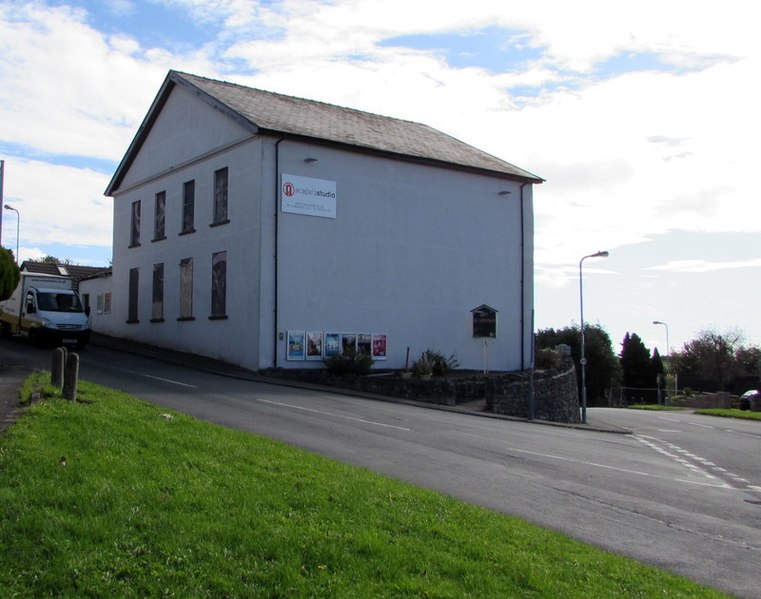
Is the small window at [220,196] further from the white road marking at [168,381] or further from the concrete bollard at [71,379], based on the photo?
the concrete bollard at [71,379]

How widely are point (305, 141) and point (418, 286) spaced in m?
7.83

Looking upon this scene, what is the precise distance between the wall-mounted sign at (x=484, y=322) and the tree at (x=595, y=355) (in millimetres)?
34546

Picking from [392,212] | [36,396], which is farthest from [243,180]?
[36,396]

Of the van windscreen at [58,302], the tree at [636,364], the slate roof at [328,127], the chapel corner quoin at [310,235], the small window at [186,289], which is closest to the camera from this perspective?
the chapel corner quoin at [310,235]

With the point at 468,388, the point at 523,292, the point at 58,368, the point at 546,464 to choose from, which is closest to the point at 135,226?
the point at 523,292

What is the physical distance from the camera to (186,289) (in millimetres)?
35312

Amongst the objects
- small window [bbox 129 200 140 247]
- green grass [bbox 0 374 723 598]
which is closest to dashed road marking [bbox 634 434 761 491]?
green grass [bbox 0 374 723 598]

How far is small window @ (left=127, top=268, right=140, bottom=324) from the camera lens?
39.8m

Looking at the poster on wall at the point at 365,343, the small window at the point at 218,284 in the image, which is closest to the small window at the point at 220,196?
the small window at the point at 218,284

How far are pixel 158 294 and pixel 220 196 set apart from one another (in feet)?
22.5

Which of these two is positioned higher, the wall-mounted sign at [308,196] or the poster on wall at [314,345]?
the wall-mounted sign at [308,196]

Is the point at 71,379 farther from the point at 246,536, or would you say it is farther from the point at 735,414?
the point at 735,414

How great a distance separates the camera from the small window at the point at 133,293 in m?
39.8

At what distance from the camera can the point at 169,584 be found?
5.27 meters
